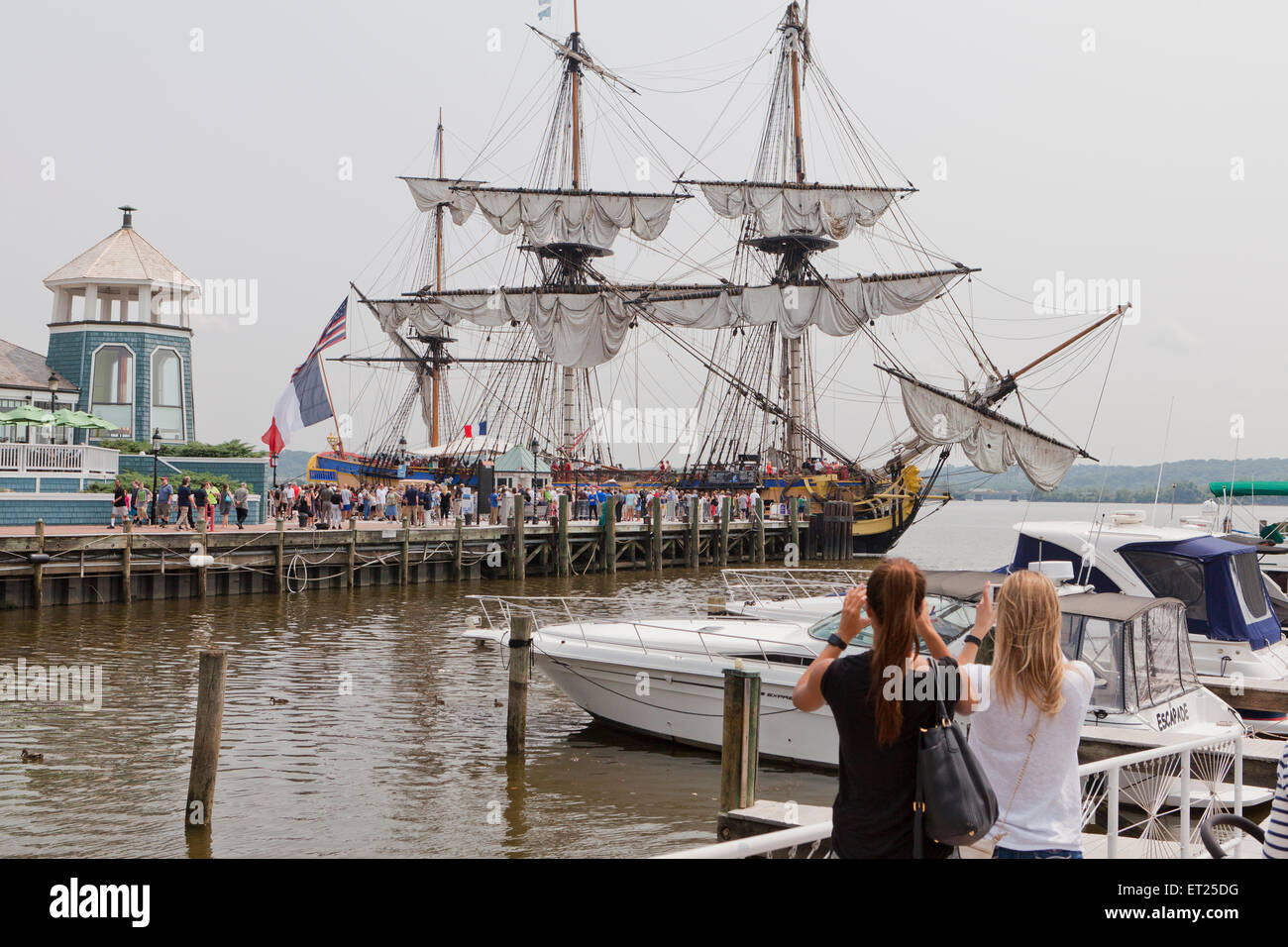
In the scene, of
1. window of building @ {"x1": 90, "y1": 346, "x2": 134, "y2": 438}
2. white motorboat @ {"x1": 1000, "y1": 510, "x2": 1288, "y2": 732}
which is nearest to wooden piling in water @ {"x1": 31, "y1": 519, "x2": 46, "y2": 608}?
window of building @ {"x1": 90, "y1": 346, "x2": 134, "y2": 438}

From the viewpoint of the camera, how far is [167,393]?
137 ft

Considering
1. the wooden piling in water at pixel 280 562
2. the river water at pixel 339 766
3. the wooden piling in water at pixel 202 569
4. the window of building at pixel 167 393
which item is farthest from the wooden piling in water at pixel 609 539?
the river water at pixel 339 766

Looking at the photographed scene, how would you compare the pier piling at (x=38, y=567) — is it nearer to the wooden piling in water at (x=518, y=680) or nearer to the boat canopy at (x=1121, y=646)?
the wooden piling in water at (x=518, y=680)

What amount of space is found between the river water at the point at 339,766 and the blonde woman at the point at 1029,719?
7.17 metres

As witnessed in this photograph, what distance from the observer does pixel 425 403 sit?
252 feet

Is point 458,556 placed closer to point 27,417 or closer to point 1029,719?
point 27,417

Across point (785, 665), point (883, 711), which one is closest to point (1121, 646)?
point (785, 665)

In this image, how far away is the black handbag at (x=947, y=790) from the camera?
14.2ft

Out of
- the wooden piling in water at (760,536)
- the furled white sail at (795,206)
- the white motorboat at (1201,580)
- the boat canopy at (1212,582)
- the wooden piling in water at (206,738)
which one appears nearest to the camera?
the wooden piling in water at (206,738)

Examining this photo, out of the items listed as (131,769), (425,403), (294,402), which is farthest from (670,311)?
(131,769)

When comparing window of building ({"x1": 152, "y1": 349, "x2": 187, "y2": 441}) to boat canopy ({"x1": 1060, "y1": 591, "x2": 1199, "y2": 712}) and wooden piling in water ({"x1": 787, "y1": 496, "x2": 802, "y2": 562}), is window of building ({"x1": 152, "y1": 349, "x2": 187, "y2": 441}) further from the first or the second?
boat canopy ({"x1": 1060, "y1": 591, "x2": 1199, "y2": 712})

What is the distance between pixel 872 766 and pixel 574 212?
198ft
